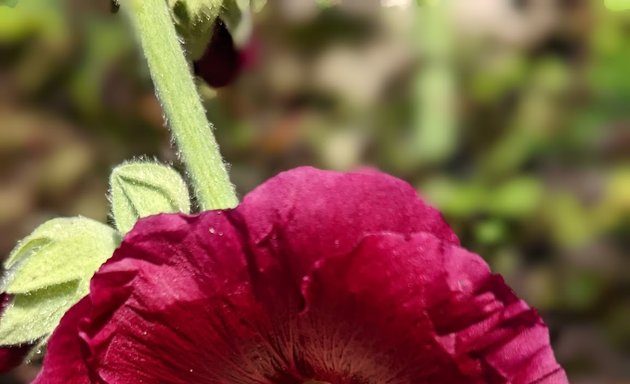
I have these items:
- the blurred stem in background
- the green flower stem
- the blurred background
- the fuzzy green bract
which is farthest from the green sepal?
the blurred stem in background

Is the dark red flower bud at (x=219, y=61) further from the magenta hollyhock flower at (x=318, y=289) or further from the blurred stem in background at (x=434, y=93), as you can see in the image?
the blurred stem in background at (x=434, y=93)

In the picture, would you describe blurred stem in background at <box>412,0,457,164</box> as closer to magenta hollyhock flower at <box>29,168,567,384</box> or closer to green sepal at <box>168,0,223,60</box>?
green sepal at <box>168,0,223,60</box>

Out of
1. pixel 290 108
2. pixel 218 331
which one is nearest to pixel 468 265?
pixel 218 331

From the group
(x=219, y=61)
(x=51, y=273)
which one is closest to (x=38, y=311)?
(x=51, y=273)

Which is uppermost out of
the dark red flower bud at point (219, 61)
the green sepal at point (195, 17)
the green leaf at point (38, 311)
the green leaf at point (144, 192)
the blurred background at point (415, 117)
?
the green sepal at point (195, 17)

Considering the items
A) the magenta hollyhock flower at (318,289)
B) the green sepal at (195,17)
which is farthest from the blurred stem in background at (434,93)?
the magenta hollyhock flower at (318,289)
